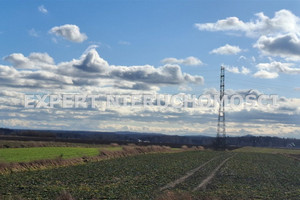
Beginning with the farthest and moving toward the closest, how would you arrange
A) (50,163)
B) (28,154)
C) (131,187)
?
(28,154) < (50,163) < (131,187)

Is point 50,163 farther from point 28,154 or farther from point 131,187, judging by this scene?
point 131,187

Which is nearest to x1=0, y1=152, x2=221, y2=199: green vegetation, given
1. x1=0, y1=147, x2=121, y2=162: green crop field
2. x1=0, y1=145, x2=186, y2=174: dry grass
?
x1=0, y1=145, x2=186, y2=174: dry grass

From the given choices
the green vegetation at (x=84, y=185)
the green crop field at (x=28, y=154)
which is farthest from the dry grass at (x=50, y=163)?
the green crop field at (x=28, y=154)

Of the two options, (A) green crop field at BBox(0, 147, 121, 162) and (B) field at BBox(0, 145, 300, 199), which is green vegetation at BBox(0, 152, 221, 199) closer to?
(B) field at BBox(0, 145, 300, 199)

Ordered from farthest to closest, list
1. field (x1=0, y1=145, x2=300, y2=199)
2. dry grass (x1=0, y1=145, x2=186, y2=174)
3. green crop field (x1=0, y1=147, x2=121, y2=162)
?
green crop field (x1=0, y1=147, x2=121, y2=162), dry grass (x1=0, y1=145, x2=186, y2=174), field (x1=0, y1=145, x2=300, y2=199)

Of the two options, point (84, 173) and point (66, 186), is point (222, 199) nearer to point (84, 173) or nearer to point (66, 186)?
point (66, 186)

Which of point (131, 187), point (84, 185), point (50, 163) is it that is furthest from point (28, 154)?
point (131, 187)

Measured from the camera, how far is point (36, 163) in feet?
135

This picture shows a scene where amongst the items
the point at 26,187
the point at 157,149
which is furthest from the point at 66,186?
the point at 157,149

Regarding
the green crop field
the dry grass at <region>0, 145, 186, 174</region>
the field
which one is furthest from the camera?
the green crop field

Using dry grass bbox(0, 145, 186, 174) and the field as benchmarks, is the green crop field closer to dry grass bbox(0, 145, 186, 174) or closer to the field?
dry grass bbox(0, 145, 186, 174)

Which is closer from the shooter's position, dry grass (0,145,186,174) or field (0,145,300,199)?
field (0,145,300,199)

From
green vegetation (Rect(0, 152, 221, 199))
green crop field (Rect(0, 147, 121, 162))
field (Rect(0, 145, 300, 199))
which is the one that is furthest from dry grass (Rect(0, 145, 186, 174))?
green crop field (Rect(0, 147, 121, 162))

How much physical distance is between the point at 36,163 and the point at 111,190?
1651cm
